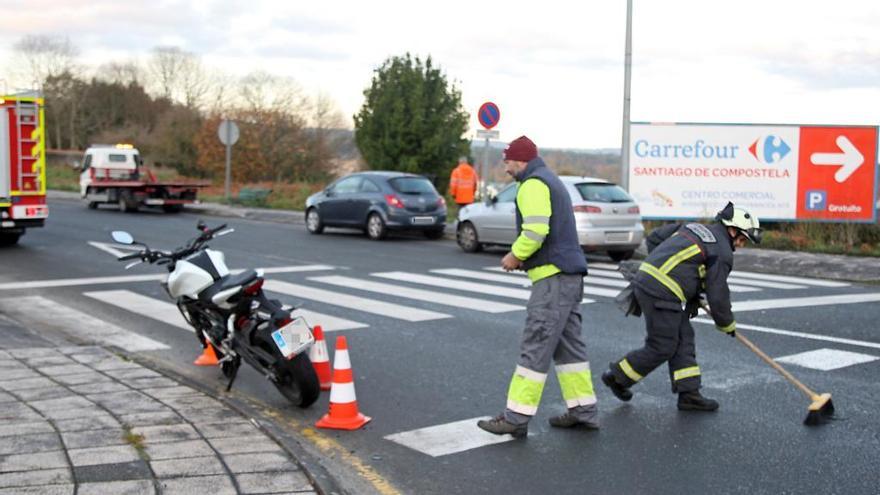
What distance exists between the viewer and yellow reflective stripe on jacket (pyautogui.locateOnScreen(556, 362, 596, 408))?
605cm

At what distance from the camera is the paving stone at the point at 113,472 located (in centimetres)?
468

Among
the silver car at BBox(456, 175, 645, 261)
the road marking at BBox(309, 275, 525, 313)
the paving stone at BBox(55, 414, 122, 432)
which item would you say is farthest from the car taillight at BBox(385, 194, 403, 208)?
the paving stone at BBox(55, 414, 122, 432)

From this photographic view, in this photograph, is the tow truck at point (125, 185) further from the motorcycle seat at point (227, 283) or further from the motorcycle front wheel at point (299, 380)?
the motorcycle front wheel at point (299, 380)

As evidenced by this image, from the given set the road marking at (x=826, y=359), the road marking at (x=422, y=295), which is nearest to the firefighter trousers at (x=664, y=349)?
the road marking at (x=826, y=359)

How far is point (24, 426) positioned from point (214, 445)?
3.84 feet

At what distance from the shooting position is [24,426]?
556 cm

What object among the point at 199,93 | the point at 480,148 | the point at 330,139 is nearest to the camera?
the point at 480,148

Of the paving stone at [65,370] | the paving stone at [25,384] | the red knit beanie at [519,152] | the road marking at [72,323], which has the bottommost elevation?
the road marking at [72,323]

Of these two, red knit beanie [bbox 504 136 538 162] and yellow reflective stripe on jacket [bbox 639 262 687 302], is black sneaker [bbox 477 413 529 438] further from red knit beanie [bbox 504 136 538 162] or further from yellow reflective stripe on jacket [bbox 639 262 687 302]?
red knit beanie [bbox 504 136 538 162]

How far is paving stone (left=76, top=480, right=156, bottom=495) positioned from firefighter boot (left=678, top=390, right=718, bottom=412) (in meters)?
3.53

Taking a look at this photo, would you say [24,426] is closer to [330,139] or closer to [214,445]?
[214,445]

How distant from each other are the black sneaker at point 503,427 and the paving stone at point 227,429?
1385 mm

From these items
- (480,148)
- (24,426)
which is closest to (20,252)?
(24,426)

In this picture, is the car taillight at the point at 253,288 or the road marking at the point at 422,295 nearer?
the car taillight at the point at 253,288
